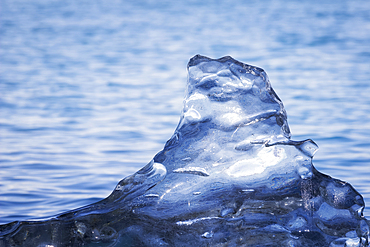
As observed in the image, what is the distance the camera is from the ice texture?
2768 mm

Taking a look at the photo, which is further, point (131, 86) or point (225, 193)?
point (131, 86)

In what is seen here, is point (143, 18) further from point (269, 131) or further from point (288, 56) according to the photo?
point (269, 131)

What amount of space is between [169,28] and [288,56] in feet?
20.0

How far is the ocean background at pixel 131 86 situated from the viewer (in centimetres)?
475

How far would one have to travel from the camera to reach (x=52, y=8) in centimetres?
2100

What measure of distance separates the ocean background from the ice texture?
3.11ft

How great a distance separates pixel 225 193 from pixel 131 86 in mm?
6230

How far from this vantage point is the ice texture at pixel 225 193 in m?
2.77

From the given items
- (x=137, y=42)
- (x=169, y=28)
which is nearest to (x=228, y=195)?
(x=137, y=42)

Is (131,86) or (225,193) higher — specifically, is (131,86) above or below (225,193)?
above

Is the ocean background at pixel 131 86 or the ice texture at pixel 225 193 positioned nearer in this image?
the ice texture at pixel 225 193

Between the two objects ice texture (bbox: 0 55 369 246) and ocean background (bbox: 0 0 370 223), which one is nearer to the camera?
ice texture (bbox: 0 55 369 246)

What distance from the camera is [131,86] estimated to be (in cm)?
896

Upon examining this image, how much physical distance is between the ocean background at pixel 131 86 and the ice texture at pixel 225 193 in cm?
95
